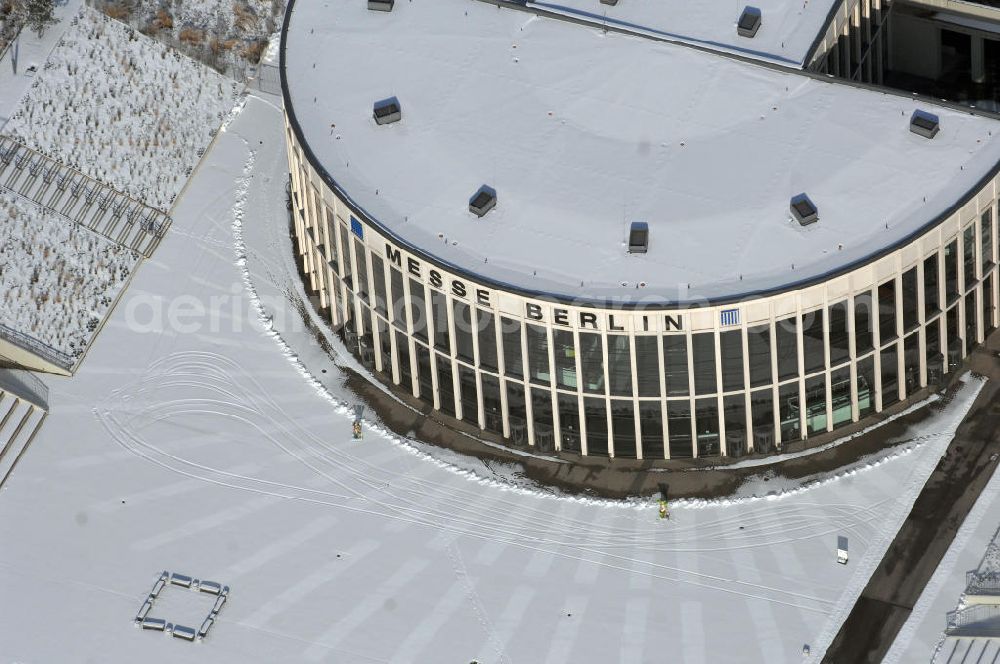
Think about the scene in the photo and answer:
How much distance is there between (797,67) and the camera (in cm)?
14788

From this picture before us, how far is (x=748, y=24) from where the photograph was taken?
5920 inches

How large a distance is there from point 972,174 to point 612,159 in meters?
20.5

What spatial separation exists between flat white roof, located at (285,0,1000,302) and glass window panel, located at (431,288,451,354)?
2982mm

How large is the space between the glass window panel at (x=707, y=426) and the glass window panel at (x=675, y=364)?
4.60 feet

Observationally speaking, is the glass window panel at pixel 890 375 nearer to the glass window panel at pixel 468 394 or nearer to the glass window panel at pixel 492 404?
the glass window panel at pixel 492 404

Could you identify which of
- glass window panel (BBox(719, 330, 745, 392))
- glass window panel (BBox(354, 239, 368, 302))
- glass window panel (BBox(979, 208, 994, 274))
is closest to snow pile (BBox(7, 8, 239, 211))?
glass window panel (BBox(354, 239, 368, 302))

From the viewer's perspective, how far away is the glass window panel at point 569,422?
140m

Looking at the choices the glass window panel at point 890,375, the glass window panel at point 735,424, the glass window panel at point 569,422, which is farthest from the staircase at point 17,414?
the glass window panel at point 890,375

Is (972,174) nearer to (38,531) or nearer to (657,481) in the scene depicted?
(657,481)

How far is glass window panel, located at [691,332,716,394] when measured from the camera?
445 feet

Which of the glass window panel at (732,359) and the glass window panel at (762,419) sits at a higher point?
the glass window panel at (732,359)

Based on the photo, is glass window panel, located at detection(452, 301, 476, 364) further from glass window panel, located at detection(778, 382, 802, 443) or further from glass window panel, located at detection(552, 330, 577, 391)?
glass window panel, located at detection(778, 382, 802, 443)

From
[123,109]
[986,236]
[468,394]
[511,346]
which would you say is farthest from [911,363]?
[123,109]

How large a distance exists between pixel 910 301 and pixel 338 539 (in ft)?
114
